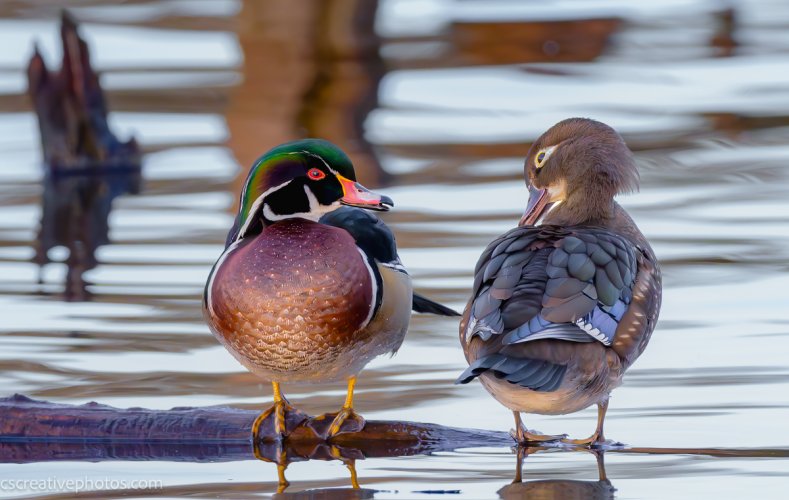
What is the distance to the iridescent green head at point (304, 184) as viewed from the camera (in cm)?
577

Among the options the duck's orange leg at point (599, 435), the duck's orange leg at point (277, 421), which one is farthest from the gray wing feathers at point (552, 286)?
the duck's orange leg at point (277, 421)

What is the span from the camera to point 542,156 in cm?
633

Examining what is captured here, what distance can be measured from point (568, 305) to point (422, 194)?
17.6 feet

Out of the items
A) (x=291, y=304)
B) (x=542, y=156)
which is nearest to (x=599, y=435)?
(x=291, y=304)

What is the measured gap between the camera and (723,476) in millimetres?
5141

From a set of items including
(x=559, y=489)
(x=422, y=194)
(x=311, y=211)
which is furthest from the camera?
(x=422, y=194)

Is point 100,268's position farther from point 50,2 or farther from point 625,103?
point 50,2

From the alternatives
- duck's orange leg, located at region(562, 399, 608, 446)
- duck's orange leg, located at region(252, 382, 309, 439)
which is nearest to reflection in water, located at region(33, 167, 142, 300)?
duck's orange leg, located at region(252, 382, 309, 439)

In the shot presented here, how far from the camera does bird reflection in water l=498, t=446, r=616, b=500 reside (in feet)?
16.5

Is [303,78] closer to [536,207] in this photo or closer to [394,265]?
[536,207]

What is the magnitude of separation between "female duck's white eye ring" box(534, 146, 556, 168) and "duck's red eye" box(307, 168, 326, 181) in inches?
38.2

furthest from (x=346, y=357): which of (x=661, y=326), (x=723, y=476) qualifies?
(x=661, y=326)

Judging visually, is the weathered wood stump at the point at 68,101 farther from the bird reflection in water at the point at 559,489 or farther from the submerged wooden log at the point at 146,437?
the bird reflection in water at the point at 559,489

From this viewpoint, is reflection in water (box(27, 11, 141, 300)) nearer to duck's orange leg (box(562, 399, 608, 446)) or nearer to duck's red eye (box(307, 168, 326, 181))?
duck's red eye (box(307, 168, 326, 181))
